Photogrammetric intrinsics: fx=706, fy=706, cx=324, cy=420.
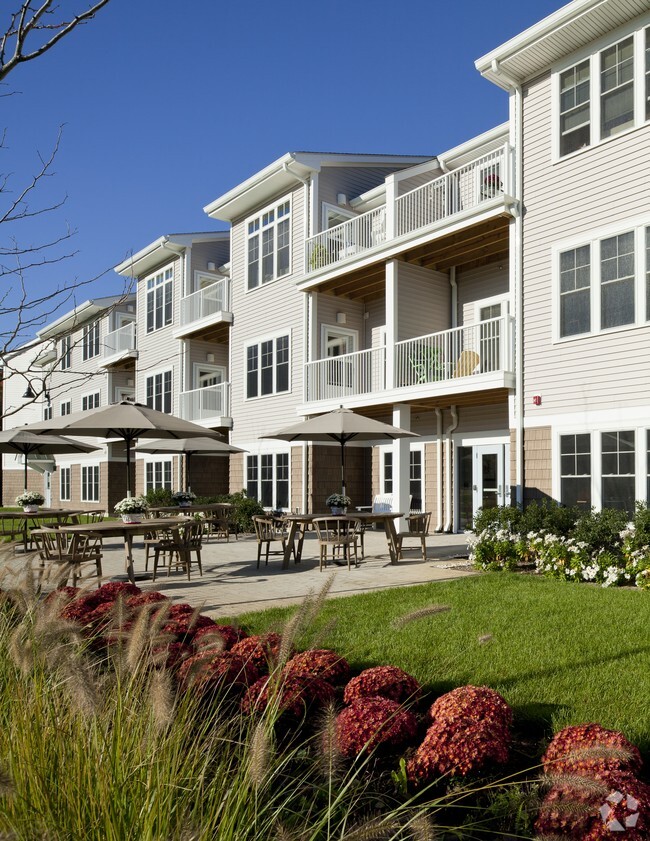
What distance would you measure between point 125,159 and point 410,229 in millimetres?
12239

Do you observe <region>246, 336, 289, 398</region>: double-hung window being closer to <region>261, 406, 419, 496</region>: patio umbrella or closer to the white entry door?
the white entry door

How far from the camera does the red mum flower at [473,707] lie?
10.3 feet

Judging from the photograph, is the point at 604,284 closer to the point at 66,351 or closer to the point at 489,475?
the point at 489,475

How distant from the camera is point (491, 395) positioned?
49.6ft

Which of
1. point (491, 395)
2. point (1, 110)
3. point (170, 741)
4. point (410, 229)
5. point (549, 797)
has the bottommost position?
point (549, 797)

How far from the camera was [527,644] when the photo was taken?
5.64 m

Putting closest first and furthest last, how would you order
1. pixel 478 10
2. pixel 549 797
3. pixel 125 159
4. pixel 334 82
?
pixel 549 797 < pixel 125 159 < pixel 334 82 < pixel 478 10

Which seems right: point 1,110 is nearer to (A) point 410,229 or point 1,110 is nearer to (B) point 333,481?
(A) point 410,229

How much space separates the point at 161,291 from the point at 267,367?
334 inches

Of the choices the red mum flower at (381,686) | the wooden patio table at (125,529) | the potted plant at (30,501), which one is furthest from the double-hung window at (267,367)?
the red mum flower at (381,686)

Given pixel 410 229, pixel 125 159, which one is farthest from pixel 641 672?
pixel 410 229

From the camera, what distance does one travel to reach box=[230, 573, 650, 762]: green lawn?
412cm

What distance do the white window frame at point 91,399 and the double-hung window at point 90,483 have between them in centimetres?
303

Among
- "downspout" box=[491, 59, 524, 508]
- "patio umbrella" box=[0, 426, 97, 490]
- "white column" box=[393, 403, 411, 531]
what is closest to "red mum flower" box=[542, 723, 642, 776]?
"downspout" box=[491, 59, 524, 508]
